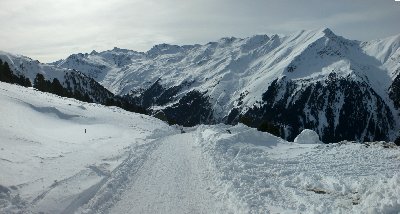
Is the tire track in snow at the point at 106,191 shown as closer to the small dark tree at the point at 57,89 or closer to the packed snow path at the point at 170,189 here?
the packed snow path at the point at 170,189

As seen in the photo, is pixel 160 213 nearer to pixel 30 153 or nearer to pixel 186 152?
pixel 30 153

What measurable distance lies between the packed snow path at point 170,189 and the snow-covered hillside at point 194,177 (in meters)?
0.04

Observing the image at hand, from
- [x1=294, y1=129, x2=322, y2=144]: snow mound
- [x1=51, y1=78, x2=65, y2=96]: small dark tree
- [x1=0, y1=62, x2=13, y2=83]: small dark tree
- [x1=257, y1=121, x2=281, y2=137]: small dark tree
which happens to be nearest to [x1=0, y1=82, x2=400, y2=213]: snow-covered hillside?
[x1=294, y1=129, x2=322, y2=144]: snow mound

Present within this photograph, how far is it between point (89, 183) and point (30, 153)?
7.11 m

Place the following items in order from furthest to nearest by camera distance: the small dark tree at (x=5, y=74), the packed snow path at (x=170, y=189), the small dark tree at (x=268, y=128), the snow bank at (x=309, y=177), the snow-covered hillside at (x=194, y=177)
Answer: the small dark tree at (x=5, y=74)
the small dark tree at (x=268, y=128)
the packed snow path at (x=170, y=189)
the snow-covered hillside at (x=194, y=177)
the snow bank at (x=309, y=177)

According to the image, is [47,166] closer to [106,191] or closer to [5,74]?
[106,191]

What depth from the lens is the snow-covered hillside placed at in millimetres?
14555

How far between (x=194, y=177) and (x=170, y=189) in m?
2.70

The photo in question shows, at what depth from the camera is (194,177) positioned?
67.1 feet

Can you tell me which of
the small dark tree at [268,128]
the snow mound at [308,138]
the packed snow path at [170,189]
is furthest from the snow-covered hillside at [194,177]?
the small dark tree at [268,128]

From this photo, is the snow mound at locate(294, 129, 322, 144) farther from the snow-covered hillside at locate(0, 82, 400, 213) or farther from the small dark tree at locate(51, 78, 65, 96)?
the small dark tree at locate(51, 78, 65, 96)

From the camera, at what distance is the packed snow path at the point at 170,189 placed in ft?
49.8

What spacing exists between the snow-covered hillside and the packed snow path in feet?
0.13

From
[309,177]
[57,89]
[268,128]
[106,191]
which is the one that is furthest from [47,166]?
[57,89]
